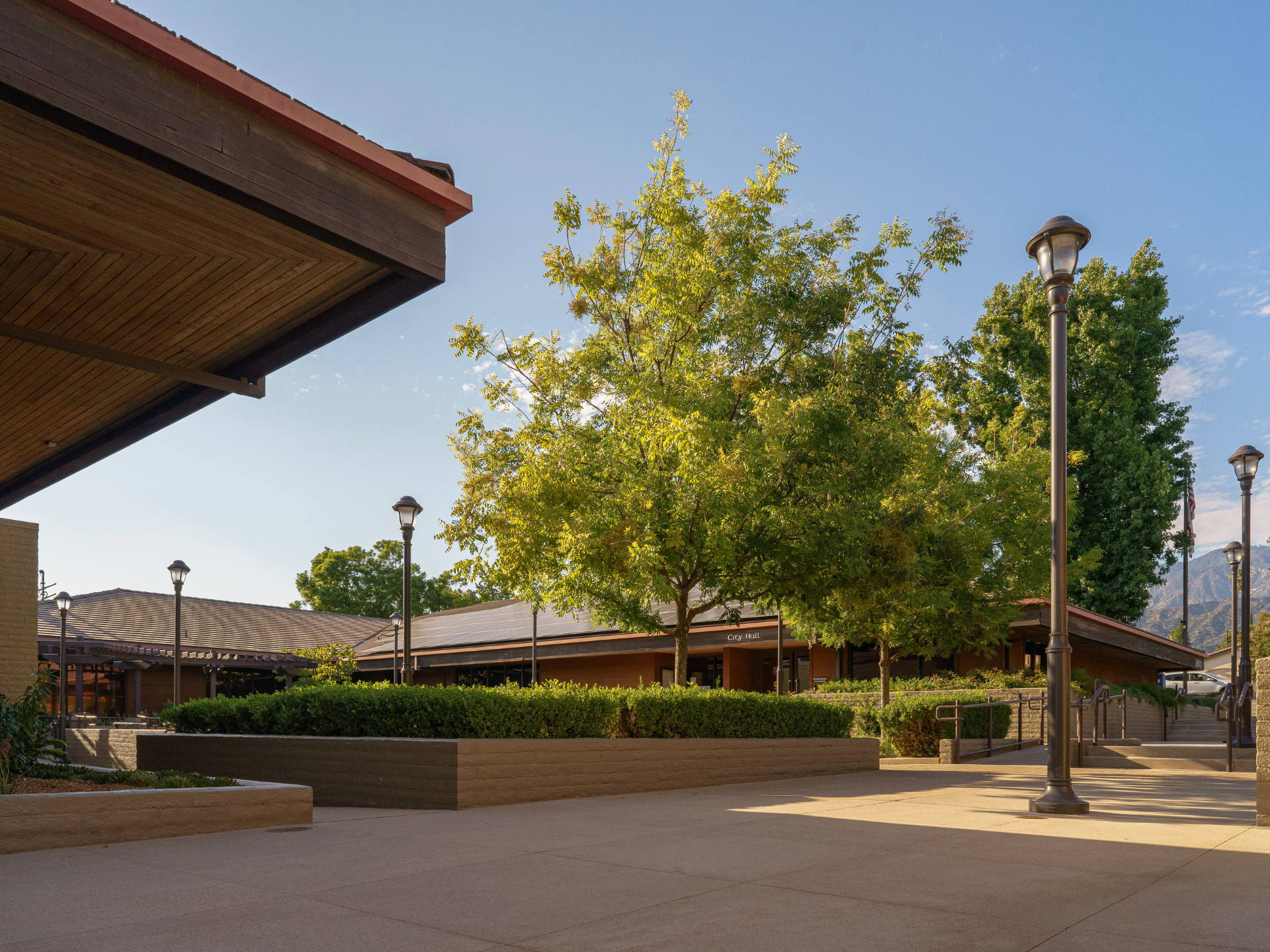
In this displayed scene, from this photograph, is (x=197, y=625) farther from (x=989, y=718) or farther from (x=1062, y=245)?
(x=1062, y=245)

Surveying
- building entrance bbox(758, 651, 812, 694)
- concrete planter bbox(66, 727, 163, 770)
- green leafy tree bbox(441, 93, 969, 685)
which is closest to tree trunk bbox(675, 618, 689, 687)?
green leafy tree bbox(441, 93, 969, 685)

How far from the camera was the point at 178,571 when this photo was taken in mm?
24547

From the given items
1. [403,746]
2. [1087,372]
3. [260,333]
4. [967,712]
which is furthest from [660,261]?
[1087,372]

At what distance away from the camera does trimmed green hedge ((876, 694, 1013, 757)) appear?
66.1 ft

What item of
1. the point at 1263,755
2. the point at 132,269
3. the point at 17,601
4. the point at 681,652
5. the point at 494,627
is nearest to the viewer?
the point at 1263,755

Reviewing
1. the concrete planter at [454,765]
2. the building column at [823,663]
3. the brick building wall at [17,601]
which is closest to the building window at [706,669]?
the building column at [823,663]

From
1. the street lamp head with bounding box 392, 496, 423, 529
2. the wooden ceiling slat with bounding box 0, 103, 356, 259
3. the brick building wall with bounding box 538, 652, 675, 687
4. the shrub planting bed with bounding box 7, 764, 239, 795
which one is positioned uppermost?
the wooden ceiling slat with bounding box 0, 103, 356, 259

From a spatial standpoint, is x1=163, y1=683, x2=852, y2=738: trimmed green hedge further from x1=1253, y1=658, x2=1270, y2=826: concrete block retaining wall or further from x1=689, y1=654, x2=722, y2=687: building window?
x1=689, y1=654, x2=722, y2=687: building window

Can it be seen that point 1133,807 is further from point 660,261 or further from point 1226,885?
point 660,261

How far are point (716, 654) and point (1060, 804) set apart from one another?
23.3 meters

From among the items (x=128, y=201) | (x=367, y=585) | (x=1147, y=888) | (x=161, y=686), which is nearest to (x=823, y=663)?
(x=161, y=686)

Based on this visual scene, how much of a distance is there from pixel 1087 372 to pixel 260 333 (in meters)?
35.8

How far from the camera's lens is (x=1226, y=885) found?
5758 mm

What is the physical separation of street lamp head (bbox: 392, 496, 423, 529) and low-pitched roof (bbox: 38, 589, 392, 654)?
18.2 meters
